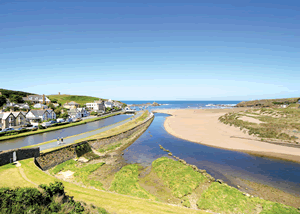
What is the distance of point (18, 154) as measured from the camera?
19.7 m

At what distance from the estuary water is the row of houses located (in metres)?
44.5

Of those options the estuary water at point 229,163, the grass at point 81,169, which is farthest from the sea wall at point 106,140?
the grass at point 81,169

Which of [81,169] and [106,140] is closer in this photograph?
[81,169]

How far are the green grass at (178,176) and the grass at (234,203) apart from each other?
6.41 ft

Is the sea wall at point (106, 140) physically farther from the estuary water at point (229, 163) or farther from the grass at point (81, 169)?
the grass at point (81, 169)

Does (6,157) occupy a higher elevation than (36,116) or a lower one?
lower

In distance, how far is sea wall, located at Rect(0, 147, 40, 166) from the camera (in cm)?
1814

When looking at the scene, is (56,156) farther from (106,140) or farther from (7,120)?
(7,120)

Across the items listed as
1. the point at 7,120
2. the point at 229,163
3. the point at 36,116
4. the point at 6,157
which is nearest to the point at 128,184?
the point at 6,157

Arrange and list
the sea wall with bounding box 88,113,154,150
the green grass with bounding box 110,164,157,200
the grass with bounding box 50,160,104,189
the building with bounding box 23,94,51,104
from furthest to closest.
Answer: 1. the building with bounding box 23,94,51,104
2. the sea wall with bounding box 88,113,154,150
3. the grass with bounding box 50,160,104,189
4. the green grass with bounding box 110,164,157,200

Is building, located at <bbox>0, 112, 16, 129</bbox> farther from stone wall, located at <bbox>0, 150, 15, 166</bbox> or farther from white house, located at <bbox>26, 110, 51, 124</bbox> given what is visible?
stone wall, located at <bbox>0, 150, 15, 166</bbox>


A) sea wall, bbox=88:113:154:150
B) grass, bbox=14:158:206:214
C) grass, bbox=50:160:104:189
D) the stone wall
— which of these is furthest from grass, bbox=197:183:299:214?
the stone wall

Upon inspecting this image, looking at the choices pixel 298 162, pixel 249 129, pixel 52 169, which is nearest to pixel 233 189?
pixel 298 162

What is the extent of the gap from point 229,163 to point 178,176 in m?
11.5
